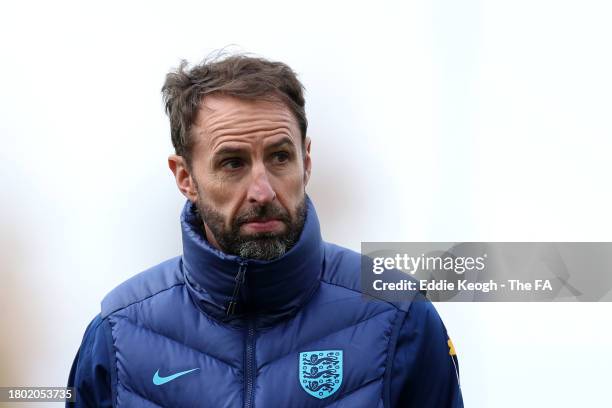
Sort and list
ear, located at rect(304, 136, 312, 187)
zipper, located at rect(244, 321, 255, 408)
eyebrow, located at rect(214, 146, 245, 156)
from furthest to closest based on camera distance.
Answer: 1. ear, located at rect(304, 136, 312, 187)
2. eyebrow, located at rect(214, 146, 245, 156)
3. zipper, located at rect(244, 321, 255, 408)

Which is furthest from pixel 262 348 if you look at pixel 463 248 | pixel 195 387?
pixel 463 248

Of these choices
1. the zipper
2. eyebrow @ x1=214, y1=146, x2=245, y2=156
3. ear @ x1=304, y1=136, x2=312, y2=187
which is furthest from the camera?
ear @ x1=304, y1=136, x2=312, y2=187

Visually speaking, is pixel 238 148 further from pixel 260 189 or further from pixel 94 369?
pixel 94 369

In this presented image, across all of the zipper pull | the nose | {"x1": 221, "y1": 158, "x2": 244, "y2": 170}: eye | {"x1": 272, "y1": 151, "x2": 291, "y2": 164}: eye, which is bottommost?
the zipper pull

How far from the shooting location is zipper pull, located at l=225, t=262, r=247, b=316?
1830mm

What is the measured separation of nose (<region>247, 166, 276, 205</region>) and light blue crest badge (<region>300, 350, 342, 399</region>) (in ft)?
1.27

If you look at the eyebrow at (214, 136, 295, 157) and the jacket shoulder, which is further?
the jacket shoulder

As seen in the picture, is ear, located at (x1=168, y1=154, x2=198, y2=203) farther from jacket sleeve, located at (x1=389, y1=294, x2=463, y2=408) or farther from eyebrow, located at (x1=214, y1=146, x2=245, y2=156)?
jacket sleeve, located at (x1=389, y1=294, x2=463, y2=408)

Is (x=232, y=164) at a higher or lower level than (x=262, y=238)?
higher

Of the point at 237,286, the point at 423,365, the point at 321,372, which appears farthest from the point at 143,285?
the point at 423,365

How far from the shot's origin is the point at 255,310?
1.90m

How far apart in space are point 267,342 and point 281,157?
0.46 meters

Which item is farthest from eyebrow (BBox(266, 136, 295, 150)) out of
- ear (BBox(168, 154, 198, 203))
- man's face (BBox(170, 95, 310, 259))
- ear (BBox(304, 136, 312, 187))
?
ear (BBox(168, 154, 198, 203))

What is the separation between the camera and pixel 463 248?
226 centimetres
